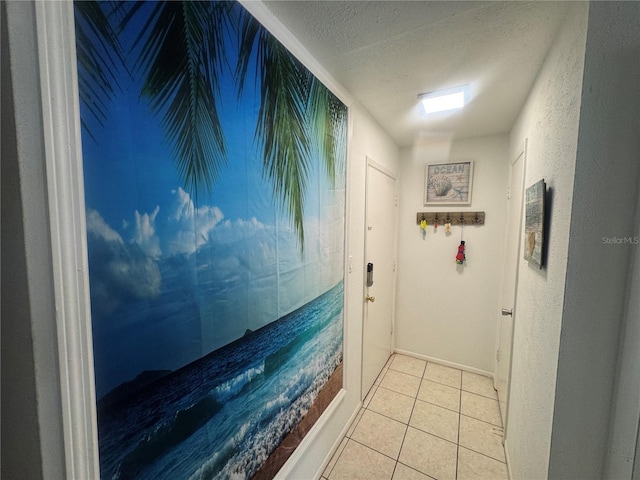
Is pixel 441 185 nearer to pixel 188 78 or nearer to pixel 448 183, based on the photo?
pixel 448 183

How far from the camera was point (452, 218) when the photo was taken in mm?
2504

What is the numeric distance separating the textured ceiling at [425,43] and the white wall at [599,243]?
1.18ft

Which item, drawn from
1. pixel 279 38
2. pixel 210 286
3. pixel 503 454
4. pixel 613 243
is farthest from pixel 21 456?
pixel 503 454

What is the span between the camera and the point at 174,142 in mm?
700

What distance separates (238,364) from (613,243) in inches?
52.6

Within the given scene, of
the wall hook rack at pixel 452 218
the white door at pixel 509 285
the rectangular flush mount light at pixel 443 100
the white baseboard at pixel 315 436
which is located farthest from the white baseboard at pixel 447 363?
the rectangular flush mount light at pixel 443 100

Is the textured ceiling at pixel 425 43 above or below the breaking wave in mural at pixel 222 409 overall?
above

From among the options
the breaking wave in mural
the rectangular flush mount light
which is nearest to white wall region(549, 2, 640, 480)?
the rectangular flush mount light

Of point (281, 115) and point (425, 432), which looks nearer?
point (281, 115)

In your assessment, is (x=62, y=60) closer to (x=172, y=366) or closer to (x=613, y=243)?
(x=172, y=366)

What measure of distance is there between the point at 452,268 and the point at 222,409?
7.91 ft

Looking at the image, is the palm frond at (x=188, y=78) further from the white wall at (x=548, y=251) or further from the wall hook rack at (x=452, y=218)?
the wall hook rack at (x=452, y=218)

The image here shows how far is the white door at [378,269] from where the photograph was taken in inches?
80.8

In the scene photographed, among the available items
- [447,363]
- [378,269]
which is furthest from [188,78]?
[447,363]
